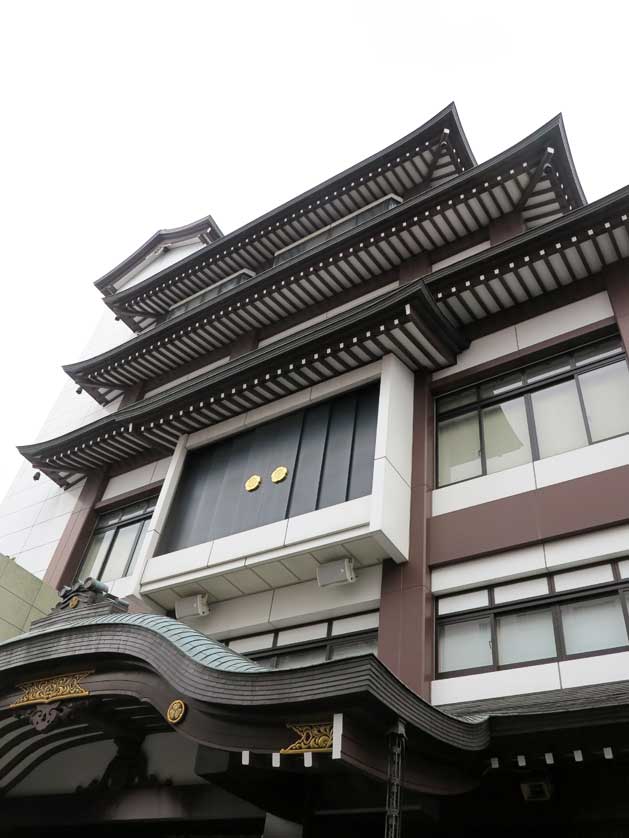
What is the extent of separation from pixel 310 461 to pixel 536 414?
4325 millimetres

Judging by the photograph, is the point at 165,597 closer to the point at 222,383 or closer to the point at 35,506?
the point at 222,383

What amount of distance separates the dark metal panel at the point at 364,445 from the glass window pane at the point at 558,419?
296cm

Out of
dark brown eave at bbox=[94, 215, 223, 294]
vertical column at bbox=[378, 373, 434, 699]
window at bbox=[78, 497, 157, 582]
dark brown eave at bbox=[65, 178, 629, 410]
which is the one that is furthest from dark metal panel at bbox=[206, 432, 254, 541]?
dark brown eave at bbox=[94, 215, 223, 294]

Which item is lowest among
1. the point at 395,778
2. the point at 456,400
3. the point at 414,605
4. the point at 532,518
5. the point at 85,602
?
the point at 395,778

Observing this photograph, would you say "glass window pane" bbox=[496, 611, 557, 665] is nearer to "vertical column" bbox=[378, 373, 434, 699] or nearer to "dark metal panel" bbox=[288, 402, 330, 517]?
"vertical column" bbox=[378, 373, 434, 699]

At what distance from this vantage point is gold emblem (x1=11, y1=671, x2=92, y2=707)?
28.3ft

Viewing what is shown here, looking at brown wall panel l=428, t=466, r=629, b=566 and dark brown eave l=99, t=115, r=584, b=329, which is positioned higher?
dark brown eave l=99, t=115, r=584, b=329

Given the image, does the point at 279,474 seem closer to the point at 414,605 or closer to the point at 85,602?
the point at 414,605

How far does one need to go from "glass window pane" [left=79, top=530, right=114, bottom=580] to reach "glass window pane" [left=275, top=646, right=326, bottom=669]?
6.80 meters

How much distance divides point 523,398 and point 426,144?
9832mm

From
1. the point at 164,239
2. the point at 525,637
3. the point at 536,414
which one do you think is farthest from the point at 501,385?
the point at 164,239

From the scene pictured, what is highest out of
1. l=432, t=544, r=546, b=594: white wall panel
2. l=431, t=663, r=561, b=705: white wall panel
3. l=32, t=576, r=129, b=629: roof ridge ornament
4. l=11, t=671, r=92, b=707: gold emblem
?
l=432, t=544, r=546, b=594: white wall panel

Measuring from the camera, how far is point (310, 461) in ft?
43.0

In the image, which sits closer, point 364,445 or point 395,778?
point 395,778
